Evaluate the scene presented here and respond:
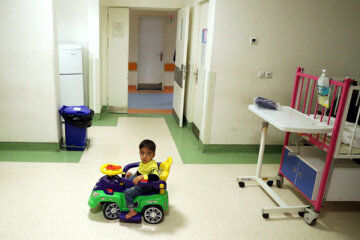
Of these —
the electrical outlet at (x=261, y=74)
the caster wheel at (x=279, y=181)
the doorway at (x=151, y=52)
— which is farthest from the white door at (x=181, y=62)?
the caster wheel at (x=279, y=181)

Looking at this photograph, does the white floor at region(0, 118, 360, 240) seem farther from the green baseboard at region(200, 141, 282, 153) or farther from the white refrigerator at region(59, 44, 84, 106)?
the white refrigerator at region(59, 44, 84, 106)

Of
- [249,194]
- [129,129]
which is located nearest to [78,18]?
[129,129]

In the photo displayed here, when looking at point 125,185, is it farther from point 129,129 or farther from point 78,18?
point 78,18

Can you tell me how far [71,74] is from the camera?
18.0 feet

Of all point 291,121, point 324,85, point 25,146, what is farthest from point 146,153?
point 25,146

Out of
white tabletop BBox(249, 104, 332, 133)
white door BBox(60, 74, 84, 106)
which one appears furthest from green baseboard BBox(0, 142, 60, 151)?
white tabletop BBox(249, 104, 332, 133)

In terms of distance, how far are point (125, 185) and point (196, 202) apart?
2.75 ft

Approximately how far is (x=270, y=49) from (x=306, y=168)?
1924mm

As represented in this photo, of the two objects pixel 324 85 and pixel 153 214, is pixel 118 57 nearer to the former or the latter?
pixel 153 214

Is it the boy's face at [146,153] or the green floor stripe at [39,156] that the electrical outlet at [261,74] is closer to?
the boy's face at [146,153]

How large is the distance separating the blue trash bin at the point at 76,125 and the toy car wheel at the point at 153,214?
1926 mm

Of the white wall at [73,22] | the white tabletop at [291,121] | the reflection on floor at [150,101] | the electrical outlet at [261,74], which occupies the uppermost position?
the white wall at [73,22]

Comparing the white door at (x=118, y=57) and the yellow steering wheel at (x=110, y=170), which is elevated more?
the white door at (x=118, y=57)

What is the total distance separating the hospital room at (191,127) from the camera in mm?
2842
